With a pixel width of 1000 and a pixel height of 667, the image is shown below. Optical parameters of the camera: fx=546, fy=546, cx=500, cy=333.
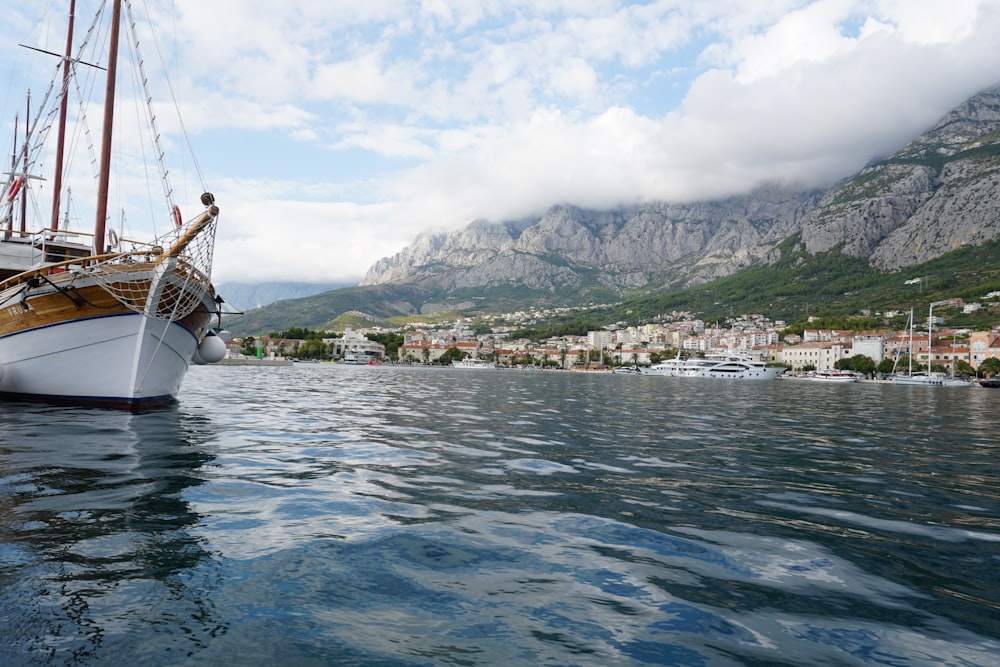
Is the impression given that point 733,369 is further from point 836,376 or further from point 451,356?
point 451,356

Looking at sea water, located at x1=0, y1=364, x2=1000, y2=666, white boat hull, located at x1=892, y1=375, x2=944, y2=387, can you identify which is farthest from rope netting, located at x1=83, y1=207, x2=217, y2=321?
white boat hull, located at x1=892, y1=375, x2=944, y2=387

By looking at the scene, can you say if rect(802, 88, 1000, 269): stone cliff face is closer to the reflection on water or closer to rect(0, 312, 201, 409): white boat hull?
rect(0, 312, 201, 409): white boat hull

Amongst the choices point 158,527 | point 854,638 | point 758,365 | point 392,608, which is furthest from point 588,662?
point 758,365

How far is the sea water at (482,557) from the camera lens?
119 inches

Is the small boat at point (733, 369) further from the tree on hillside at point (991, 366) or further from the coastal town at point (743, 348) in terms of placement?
the tree on hillside at point (991, 366)

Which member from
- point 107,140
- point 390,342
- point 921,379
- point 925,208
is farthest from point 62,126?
point 925,208

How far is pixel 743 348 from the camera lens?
6117 inches

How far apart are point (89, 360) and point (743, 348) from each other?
16211 cm

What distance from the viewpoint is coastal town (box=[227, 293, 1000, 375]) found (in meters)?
111

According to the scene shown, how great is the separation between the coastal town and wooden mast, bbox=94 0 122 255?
10055cm

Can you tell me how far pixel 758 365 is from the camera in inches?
4333

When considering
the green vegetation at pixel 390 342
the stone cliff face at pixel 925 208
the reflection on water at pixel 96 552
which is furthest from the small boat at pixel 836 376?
the green vegetation at pixel 390 342

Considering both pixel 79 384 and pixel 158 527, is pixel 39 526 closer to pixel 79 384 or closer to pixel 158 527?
pixel 158 527

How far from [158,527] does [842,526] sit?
265 inches
